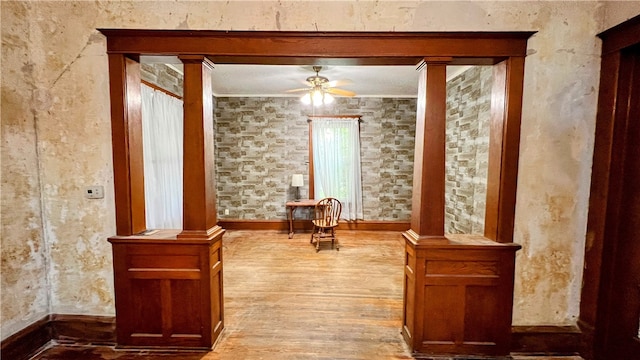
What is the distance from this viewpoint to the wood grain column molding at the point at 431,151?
2.04m

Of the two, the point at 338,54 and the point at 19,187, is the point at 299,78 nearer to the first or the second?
Answer: the point at 338,54

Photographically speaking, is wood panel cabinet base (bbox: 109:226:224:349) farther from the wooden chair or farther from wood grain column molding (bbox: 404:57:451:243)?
the wooden chair

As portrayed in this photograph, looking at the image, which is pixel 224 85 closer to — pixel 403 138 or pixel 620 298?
pixel 403 138

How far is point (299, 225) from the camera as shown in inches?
234

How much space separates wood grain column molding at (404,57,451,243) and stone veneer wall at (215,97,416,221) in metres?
3.75

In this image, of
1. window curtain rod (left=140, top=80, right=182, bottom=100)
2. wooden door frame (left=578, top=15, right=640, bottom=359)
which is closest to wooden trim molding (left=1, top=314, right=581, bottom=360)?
wooden door frame (left=578, top=15, right=640, bottom=359)

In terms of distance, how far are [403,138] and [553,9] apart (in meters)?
3.86

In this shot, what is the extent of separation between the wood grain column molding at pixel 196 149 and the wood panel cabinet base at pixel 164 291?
5.7 inches

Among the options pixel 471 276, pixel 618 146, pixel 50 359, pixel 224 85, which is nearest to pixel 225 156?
pixel 224 85

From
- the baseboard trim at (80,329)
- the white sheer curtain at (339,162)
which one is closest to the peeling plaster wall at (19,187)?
the baseboard trim at (80,329)

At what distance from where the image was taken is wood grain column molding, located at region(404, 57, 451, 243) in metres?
2.04

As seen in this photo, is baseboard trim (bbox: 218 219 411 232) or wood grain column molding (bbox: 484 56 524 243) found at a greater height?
wood grain column molding (bbox: 484 56 524 243)

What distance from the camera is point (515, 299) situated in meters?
2.16

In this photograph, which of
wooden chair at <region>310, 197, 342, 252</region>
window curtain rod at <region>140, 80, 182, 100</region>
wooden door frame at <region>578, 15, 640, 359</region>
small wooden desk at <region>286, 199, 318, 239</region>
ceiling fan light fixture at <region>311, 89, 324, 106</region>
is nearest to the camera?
wooden door frame at <region>578, 15, 640, 359</region>
